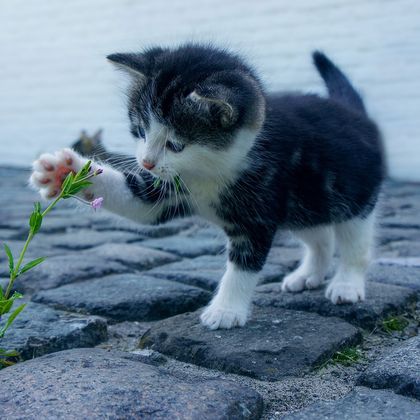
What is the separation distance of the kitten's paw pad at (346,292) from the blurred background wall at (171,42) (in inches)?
106

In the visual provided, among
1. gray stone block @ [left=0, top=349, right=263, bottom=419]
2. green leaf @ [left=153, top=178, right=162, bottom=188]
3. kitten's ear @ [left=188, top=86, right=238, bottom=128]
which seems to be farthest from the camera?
green leaf @ [left=153, top=178, right=162, bottom=188]

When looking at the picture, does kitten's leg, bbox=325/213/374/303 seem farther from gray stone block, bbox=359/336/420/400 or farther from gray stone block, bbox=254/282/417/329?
gray stone block, bbox=359/336/420/400

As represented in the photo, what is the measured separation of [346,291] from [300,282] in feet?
0.98

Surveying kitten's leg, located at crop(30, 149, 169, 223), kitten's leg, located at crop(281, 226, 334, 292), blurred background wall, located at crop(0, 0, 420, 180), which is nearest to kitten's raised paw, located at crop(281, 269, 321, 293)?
kitten's leg, located at crop(281, 226, 334, 292)

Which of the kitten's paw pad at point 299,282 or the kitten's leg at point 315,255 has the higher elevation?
the kitten's leg at point 315,255

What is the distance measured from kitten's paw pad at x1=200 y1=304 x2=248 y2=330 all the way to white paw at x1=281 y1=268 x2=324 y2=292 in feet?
1.60

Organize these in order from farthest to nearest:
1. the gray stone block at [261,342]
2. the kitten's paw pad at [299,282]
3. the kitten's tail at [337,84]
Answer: the kitten's tail at [337,84], the kitten's paw pad at [299,282], the gray stone block at [261,342]

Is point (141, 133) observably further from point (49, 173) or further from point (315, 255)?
point (315, 255)

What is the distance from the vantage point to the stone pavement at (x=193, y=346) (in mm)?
1447

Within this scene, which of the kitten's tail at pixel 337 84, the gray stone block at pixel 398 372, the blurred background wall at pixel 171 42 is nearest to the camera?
the gray stone block at pixel 398 372

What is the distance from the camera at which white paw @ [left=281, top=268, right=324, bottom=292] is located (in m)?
2.64

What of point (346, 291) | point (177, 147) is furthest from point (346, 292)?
point (177, 147)

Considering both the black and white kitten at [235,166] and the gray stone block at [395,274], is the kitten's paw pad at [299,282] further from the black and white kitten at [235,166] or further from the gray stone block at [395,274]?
the gray stone block at [395,274]

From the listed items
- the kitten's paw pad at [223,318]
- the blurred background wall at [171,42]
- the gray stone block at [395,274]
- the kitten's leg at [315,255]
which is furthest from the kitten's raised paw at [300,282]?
the blurred background wall at [171,42]
